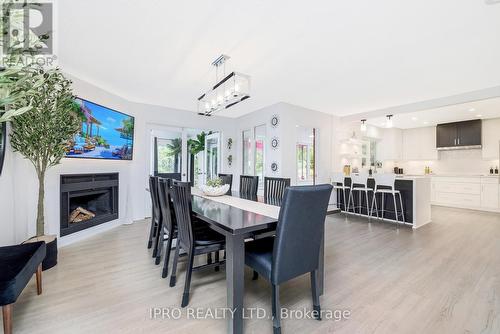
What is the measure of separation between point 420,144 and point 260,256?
26.7 feet

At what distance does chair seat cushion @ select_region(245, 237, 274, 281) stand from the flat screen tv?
2917 millimetres

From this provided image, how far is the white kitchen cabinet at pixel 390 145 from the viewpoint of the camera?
771cm

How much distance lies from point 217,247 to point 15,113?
1.62m

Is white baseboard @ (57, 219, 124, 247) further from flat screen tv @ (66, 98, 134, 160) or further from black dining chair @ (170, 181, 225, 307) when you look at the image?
black dining chair @ (170, 181, 225, 307)

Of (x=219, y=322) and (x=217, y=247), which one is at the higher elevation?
(x=217, y=247)

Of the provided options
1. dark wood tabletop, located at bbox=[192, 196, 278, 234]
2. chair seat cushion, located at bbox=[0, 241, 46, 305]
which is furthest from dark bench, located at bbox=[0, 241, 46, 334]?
dark wood tabletop, located at bbox=[192, 196, 278, 234]

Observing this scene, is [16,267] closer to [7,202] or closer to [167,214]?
[167,214]

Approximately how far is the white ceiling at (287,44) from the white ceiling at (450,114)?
1448 mm

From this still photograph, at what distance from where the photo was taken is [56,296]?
6.75 feet

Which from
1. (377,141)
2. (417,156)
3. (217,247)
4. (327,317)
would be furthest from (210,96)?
(417,156)

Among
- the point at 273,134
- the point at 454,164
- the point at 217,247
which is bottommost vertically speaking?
the point at 217,247

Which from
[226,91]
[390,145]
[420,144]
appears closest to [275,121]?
[226,91]

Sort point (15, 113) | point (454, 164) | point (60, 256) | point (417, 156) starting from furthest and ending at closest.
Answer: point (417, 156) → point (454, 164) → point (60, 256) → point (15, 113)

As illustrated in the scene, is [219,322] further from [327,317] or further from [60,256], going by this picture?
[60,256]
